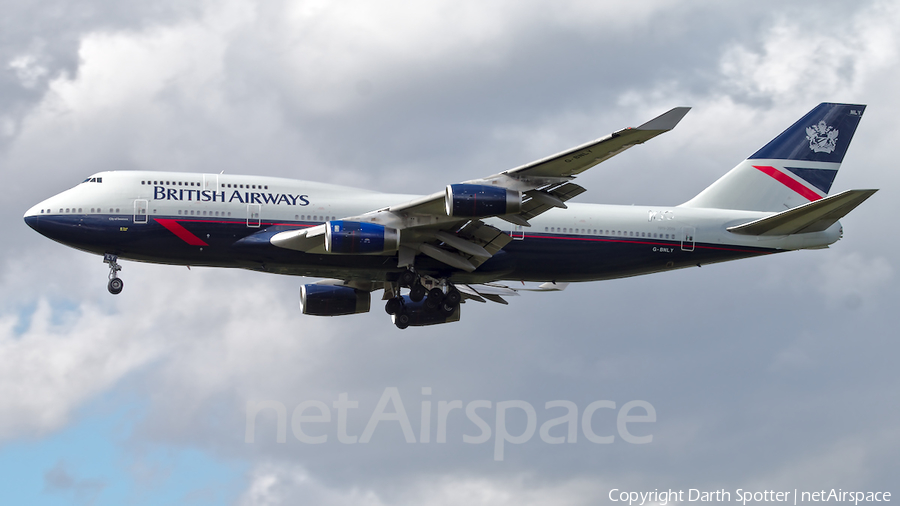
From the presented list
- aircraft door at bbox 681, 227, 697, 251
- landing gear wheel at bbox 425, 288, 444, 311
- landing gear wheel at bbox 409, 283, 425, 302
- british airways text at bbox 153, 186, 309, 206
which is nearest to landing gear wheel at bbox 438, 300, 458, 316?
landing gear wheel at bbox 425, 288, 444, 311

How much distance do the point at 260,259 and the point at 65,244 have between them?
7.85 m

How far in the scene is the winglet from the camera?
1330 inches

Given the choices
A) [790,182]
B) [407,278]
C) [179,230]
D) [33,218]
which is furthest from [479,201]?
[790,182]

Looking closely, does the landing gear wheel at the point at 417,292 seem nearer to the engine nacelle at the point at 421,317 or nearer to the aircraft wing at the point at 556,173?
the engine nacelle at the point at 421,317

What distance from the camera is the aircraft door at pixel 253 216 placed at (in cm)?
4097

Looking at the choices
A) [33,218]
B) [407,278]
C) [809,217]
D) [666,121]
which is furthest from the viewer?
[809,217]

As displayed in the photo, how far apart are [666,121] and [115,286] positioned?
2301cm

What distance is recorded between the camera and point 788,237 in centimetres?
4550

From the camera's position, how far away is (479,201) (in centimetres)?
3741

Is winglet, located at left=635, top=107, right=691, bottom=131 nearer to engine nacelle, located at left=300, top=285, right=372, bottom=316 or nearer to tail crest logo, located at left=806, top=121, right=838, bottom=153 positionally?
tail crest logo, located at left=806, top=121, right=838, bottom=153

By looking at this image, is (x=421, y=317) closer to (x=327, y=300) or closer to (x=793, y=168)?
(x=327, y=300)

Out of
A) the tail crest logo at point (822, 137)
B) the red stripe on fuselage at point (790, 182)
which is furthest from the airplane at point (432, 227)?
the tail crest logo at point (822, 137)

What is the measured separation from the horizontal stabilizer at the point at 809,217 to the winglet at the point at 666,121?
10191mm

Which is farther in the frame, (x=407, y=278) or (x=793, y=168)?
(x=793, y=168)
